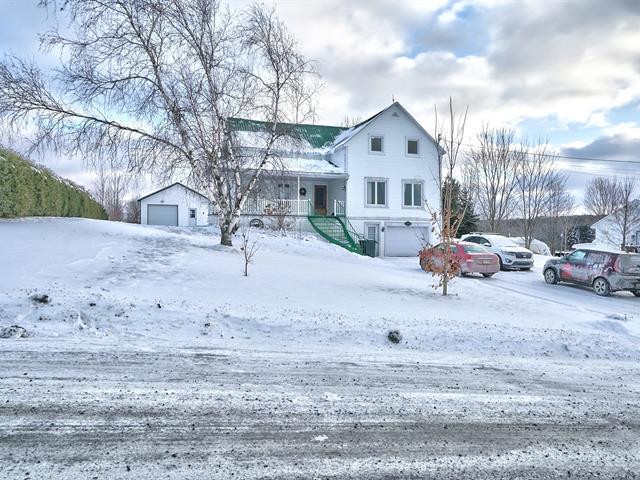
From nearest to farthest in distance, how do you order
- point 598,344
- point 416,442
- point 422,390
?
point 416,442
point 422,390
point 598,344

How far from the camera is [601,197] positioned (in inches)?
1652

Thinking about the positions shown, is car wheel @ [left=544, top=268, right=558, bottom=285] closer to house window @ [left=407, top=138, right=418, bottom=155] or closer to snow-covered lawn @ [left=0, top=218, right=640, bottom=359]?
snow-covered lawn @ [left=0, top=218, right=640, bottom=359]

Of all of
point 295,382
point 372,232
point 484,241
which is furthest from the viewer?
point 372,232

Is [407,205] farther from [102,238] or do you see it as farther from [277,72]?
[102,238]

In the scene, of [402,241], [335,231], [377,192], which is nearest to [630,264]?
[335,231]

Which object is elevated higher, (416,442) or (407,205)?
(407,205)

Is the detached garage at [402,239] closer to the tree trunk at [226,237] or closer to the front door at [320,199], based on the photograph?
the front door at [320,199]

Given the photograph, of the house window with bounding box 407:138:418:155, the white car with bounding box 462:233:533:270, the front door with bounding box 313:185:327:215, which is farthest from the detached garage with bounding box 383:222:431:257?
the white car with bounding box 462:233:533:270

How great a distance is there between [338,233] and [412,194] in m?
6.56

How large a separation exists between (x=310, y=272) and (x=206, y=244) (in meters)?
5.91

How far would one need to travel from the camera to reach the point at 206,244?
16719 mm

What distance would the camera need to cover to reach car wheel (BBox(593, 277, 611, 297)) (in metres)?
13.9

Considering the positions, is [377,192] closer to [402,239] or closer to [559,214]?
[402,239]

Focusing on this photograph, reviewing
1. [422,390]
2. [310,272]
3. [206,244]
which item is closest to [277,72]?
[206,244]
